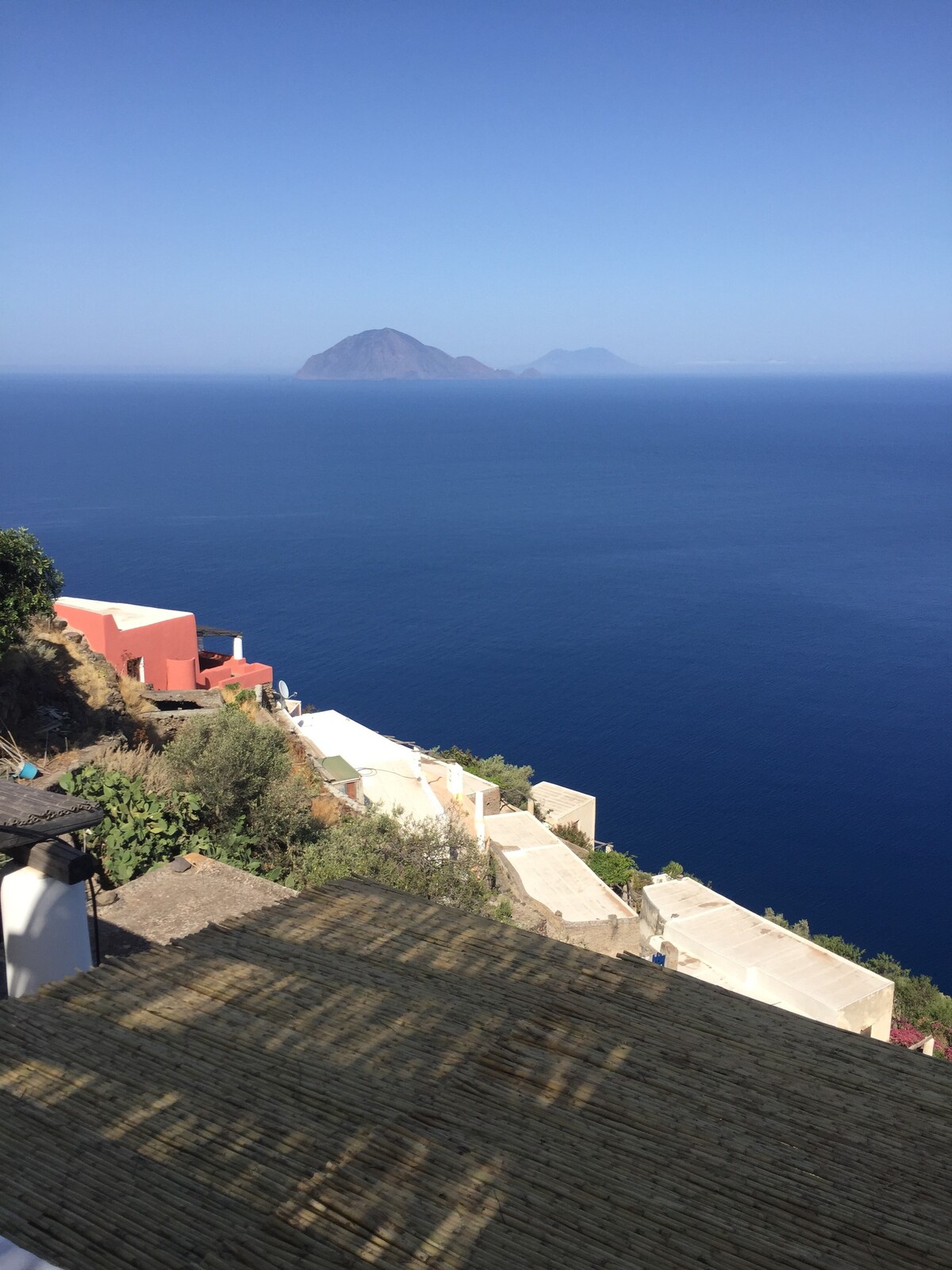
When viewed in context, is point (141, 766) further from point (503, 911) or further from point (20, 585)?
point (503, 911)

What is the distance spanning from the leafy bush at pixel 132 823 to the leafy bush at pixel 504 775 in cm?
1177

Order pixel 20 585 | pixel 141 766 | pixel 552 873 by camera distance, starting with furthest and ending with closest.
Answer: pixel 552 873 < pixel 20 585 < pixel 141 766

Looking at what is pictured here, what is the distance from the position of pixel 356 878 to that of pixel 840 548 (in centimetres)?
6190

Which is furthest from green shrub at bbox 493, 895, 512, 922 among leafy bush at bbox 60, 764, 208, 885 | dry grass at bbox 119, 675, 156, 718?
dry grass at bbox 119, 675, 156, 718

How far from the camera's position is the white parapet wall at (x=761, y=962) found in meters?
13.5

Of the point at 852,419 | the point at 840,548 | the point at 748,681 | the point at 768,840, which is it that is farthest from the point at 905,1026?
the point at 852,419

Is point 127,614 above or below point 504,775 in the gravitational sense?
above

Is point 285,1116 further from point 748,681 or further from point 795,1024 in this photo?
point 748,681

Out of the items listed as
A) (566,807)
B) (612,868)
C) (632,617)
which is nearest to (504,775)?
(566,807)

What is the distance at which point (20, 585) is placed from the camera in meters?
11.8

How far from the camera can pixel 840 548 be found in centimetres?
6303

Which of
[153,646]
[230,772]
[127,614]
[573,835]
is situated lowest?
[573,835]

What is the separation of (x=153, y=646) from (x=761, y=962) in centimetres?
1074

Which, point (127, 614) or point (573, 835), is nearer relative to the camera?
point (127, 614)
